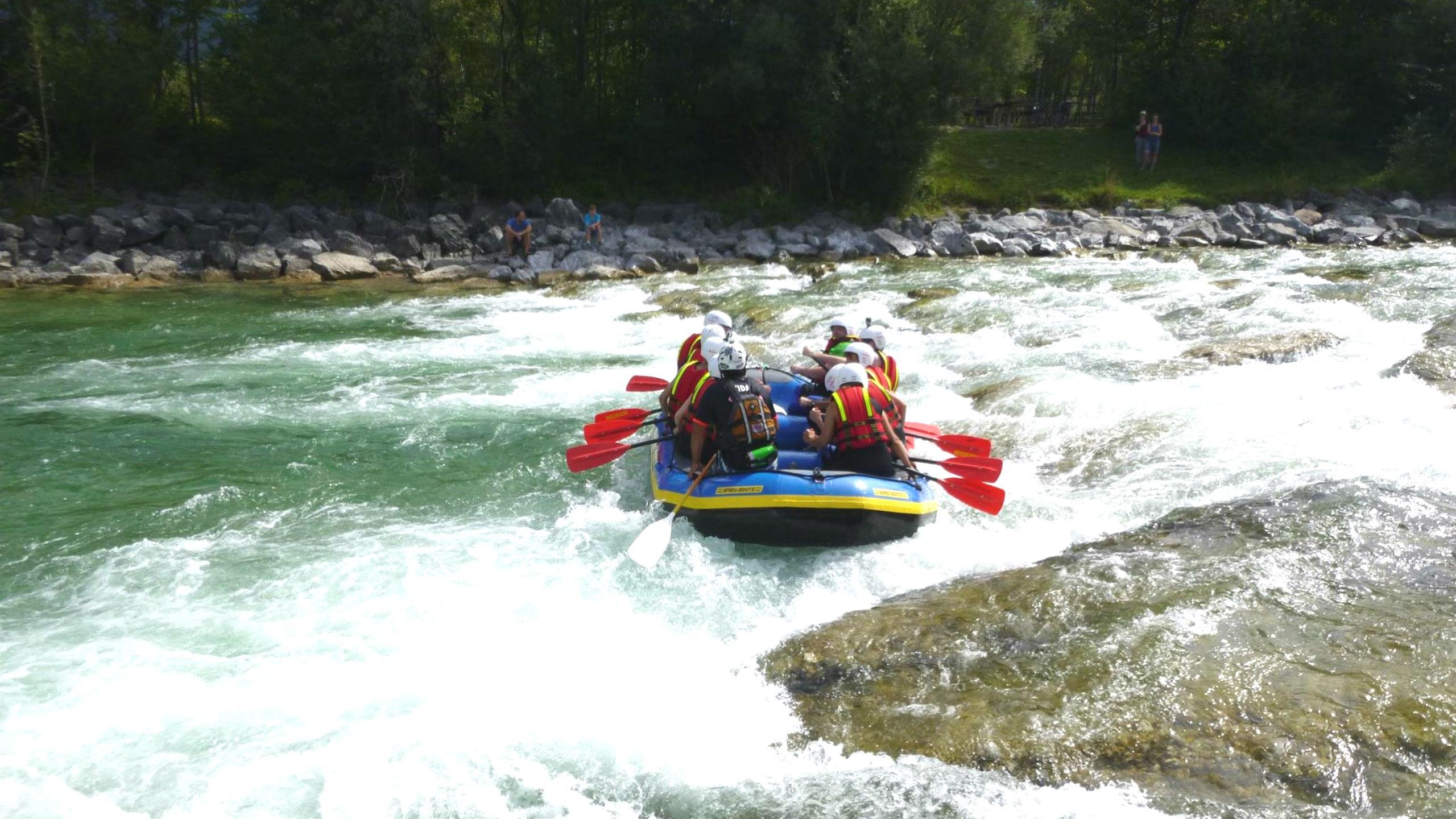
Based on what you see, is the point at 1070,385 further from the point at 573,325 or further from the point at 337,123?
the point at 337,123

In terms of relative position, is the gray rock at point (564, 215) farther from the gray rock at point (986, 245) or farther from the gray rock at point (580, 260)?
the gray rock at point (986, 245)

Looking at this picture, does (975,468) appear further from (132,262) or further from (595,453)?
(132,262)

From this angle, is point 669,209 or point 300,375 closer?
point 300,375

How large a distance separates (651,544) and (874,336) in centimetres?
253

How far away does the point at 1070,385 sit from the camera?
897cm

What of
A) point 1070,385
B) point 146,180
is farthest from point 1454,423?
point 146,180

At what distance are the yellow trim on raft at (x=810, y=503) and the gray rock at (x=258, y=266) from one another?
48.0ft

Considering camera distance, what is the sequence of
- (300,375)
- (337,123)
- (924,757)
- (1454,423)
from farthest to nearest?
(337,123) → (300,375) → (1454,423) → (924,757)

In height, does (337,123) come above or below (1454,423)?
above

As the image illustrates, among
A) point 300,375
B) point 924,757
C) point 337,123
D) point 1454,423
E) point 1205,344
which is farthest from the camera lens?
point 337,123

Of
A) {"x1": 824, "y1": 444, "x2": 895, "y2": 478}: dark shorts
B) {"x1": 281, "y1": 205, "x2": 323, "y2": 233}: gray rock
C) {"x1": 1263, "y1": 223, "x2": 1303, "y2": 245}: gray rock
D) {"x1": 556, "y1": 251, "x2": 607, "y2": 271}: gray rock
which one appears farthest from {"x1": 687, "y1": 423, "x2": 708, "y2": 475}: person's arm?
{"x1": 281, "y1": 205, "x2": 323, "y2": 233}: gray rock

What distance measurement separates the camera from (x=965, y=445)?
7125 millimetres

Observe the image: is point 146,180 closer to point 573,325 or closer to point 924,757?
point 573,325

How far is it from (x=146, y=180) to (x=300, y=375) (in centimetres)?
1502
